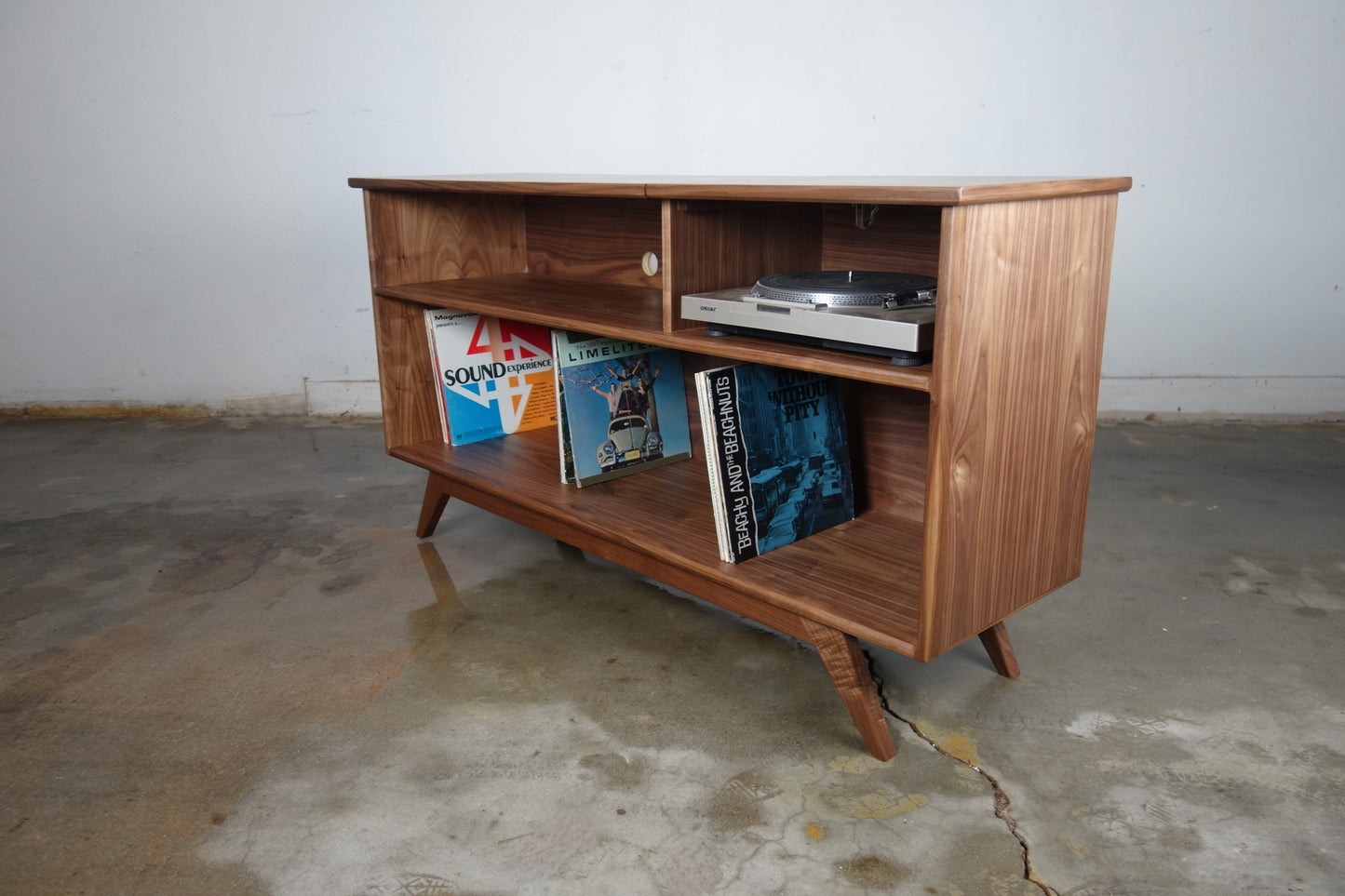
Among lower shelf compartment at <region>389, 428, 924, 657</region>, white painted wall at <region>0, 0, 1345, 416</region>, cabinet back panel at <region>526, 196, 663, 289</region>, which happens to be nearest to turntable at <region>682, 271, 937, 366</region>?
lower shelf compartment at <region>389, 428, 924, 657</region>

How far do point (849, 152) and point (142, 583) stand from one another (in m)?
2.59

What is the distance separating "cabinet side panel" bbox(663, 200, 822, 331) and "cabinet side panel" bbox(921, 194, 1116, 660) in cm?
54

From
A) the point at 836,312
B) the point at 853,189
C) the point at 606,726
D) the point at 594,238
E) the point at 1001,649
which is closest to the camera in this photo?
the point at 853,189

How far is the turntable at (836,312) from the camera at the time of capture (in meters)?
1.43

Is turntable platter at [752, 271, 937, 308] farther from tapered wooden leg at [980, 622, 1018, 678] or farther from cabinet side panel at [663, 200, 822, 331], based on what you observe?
tapered wooden leg at [980, 622, 1018, 678]

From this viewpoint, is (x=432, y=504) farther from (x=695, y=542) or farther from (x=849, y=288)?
(x=849, y=288)

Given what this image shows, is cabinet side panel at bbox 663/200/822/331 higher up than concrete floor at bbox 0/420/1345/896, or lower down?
higher up

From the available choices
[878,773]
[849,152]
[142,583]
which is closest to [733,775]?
[878,773]

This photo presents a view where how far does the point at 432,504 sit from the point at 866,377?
1.47 m

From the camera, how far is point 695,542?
188cm

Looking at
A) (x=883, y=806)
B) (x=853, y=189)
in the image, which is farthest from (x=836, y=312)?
(x=883, y=806)

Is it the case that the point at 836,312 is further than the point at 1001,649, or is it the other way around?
the point at 1001,649

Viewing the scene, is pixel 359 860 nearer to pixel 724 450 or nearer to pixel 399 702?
pixel 399 702

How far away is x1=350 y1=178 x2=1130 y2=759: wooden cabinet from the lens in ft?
4.62
